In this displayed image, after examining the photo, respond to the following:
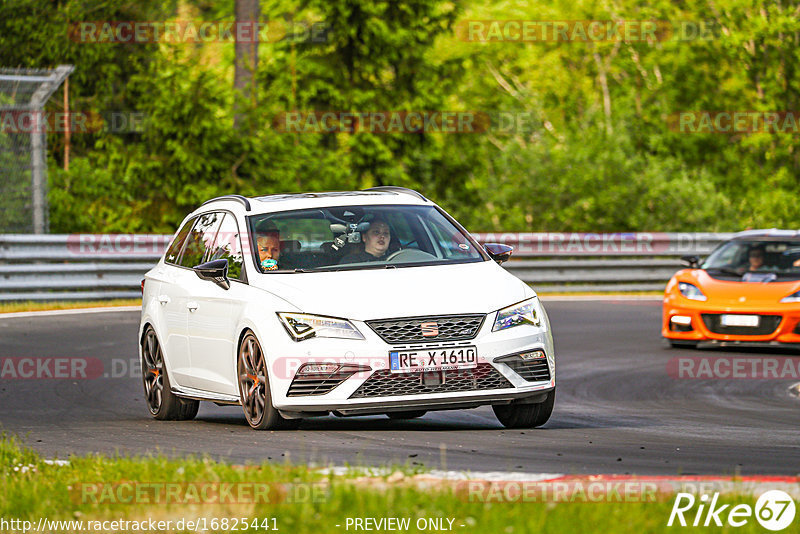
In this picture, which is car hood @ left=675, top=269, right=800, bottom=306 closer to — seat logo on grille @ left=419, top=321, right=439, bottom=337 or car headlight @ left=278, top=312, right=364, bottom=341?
seat logo on grille @ left=419, top=321, right=439, bottom=337

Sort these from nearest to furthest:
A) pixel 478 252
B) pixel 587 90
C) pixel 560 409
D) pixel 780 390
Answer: pixel 478 252
pixel 560 409
pixel 780 390
pixel 587 90

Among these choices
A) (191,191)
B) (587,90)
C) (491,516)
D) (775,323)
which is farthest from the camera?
(587,90)

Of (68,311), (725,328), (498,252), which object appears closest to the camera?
(498,252)

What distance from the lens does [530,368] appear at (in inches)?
386

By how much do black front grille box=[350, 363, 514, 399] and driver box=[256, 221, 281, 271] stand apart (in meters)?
1.31

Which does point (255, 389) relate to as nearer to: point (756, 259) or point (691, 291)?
point (691, 291)

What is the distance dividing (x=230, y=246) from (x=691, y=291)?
28.1ft

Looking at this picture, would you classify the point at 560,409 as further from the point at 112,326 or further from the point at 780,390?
the point at 112,326

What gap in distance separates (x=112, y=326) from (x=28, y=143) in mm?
5050

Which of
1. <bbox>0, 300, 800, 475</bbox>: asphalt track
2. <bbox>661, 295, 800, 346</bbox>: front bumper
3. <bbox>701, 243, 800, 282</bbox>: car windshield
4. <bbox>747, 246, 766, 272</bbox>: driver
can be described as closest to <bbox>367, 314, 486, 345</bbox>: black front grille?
<bbox>0, 300, 800, 475</bbox>: asphalt track

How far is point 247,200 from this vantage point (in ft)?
37.0

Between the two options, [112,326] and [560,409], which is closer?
[560,409]

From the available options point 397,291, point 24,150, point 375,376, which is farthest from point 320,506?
point 24,150

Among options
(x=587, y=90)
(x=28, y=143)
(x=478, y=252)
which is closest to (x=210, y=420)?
(x=478, y=252)
